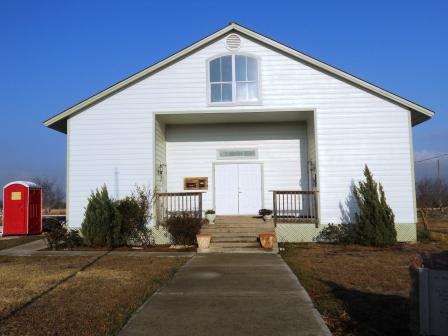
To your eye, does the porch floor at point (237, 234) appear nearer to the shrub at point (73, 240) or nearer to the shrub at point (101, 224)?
the shrub at point (101, 224)

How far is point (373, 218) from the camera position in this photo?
14.4 metres

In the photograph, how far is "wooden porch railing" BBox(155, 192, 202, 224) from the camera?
15.4 metres

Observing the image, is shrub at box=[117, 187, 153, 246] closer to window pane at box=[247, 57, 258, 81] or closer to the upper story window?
the upper story window

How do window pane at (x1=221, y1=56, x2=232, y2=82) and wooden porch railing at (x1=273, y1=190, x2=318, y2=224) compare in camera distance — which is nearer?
wooden porch railing at (x1=273, y1=190, x2=318, y2=224)

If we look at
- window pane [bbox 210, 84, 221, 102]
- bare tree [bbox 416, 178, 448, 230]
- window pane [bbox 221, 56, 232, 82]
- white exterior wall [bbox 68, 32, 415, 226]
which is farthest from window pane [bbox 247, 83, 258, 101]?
bare tree [bbox 416, 178, 448, 230]

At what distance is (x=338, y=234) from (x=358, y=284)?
23.0 ft

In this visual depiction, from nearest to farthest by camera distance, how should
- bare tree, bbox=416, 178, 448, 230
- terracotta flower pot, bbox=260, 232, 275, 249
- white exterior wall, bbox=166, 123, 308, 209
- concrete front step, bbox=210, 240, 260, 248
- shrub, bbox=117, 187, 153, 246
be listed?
terracotta flower pot, bbox=260, 232, 275, 249 → concrete front step, bbox=210, 240, 260, 248 → shrub, bbox=117, 187, 153, 246 → white exterior wall, bbox=166, 123, 308, 209 → bare tree, bbox=416, 178, 448, 230

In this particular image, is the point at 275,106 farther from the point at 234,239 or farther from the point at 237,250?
the point at 237,250

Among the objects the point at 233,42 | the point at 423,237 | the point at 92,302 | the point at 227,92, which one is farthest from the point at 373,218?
the point at 92,302

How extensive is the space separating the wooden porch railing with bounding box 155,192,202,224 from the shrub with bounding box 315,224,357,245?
4.34m

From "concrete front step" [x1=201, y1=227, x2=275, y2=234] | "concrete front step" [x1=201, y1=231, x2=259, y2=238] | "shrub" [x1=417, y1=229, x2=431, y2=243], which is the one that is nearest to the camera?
"concrete front step" [x1=201, y1=231, x2=259, y2=238]

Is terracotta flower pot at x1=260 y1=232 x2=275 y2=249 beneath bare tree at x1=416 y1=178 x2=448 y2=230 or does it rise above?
beneath

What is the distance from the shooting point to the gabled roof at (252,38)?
1534 cm

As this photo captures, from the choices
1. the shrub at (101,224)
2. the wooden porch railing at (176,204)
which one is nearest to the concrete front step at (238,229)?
the wooden porch railing at (176,204)
